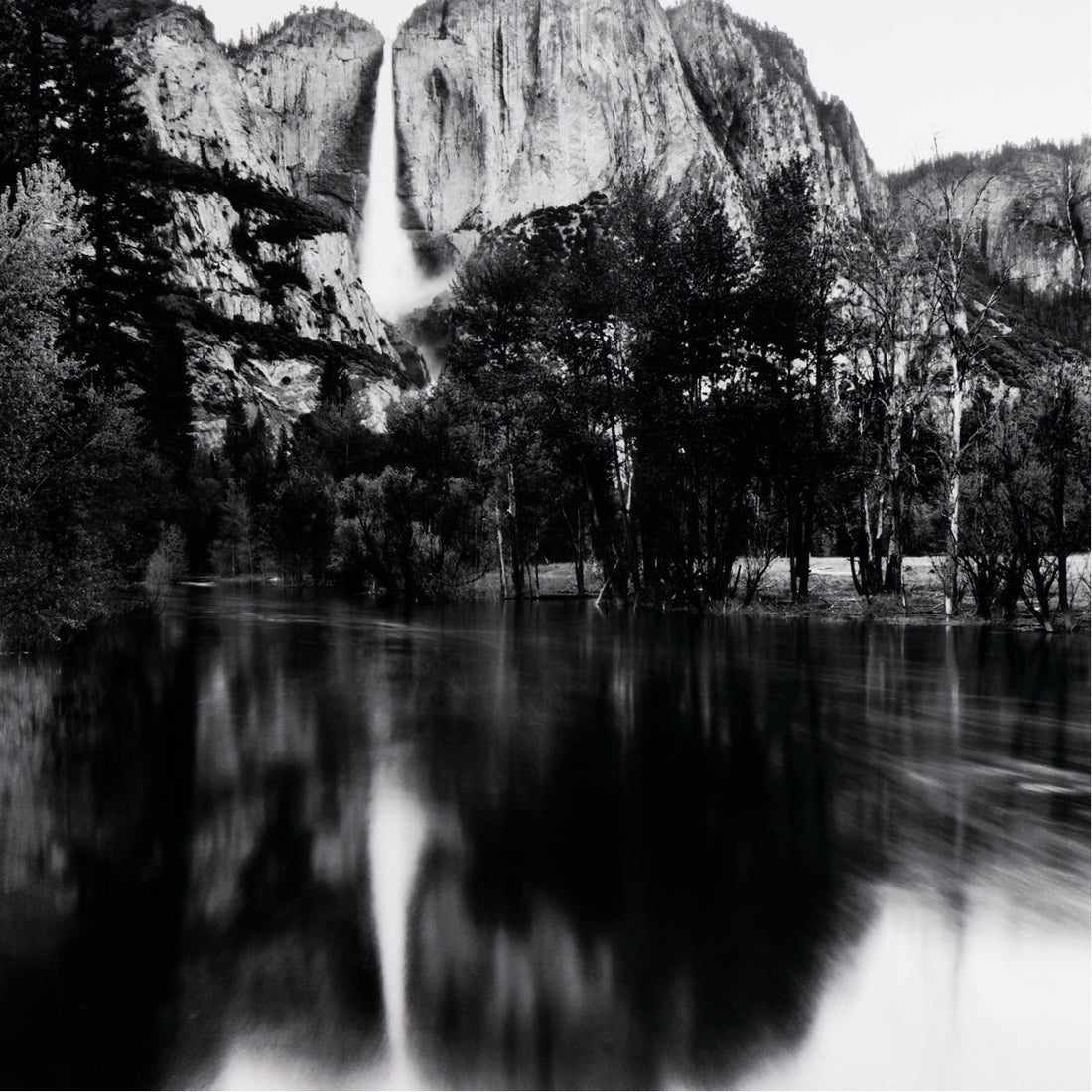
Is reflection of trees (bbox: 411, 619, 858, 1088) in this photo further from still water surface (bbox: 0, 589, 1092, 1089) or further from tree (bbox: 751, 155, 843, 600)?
tree (bbox: 751, 155, 843, 600)

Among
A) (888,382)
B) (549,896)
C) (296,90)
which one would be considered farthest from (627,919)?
(296,90)

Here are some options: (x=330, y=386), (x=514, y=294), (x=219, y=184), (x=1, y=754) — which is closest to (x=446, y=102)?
(x=219, y=184)

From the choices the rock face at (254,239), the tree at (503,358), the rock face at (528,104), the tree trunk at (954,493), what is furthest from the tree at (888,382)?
the rock face at (528,104)

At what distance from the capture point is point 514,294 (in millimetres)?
32094

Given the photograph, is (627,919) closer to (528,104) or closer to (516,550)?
(516,550)

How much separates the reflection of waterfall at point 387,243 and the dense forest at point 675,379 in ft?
353

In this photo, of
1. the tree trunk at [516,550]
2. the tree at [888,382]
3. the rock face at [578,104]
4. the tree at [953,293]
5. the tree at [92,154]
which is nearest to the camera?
the tree at [953,293]

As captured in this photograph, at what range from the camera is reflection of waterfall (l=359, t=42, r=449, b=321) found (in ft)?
441

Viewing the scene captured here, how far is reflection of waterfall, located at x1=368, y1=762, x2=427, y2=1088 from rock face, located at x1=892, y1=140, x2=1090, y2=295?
14817 millimetres

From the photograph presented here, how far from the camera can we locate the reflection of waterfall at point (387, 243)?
441 ft

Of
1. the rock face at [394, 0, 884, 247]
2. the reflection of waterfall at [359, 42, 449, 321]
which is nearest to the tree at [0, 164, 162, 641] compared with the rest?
the rock face at [394, 0, 884, 247]

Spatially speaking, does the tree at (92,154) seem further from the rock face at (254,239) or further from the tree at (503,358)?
the rock face at (254,239)

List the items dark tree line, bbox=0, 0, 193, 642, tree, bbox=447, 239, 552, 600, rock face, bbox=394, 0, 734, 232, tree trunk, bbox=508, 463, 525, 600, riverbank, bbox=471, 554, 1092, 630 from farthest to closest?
1. rock face, bbox=394, 0, 734, 232
2. tree trunk, bbox=508, 463, 525, 600
3. tree, bbox=447, 239, 552, 600
4. riverbank, bbox=471, 554, 1092, 630
5. dark tree line, bbox=0, 0, 193, 642

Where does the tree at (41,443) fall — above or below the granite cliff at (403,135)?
below
